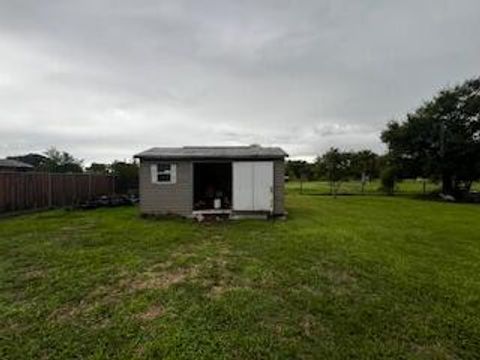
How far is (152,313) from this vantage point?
4.31 metres

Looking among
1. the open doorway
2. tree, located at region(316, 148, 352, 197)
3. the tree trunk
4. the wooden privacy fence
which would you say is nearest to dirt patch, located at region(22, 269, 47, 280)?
the wooden privacy fence

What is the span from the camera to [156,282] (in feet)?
17.9

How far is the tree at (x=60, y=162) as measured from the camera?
32.3 metres

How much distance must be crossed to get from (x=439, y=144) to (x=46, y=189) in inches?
949

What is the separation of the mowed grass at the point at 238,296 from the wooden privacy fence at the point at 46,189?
513cm

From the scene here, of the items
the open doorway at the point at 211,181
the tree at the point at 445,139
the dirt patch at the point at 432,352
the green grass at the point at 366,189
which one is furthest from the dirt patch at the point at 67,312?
the green grass at the point at 366,189

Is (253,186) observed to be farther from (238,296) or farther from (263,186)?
(238,296)

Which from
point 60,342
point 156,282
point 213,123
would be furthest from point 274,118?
point 60,342

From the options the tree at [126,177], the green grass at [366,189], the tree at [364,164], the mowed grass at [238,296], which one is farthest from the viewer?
the tree at [364,164]

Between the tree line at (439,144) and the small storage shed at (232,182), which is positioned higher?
the tree line at (439,144)

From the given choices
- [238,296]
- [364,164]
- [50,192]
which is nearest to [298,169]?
[364,164]

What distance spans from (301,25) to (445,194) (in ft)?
66.0

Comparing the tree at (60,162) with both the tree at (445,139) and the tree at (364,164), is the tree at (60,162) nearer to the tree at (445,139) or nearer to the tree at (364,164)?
the tree at (364,164)

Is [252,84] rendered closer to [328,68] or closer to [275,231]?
[328,68]
